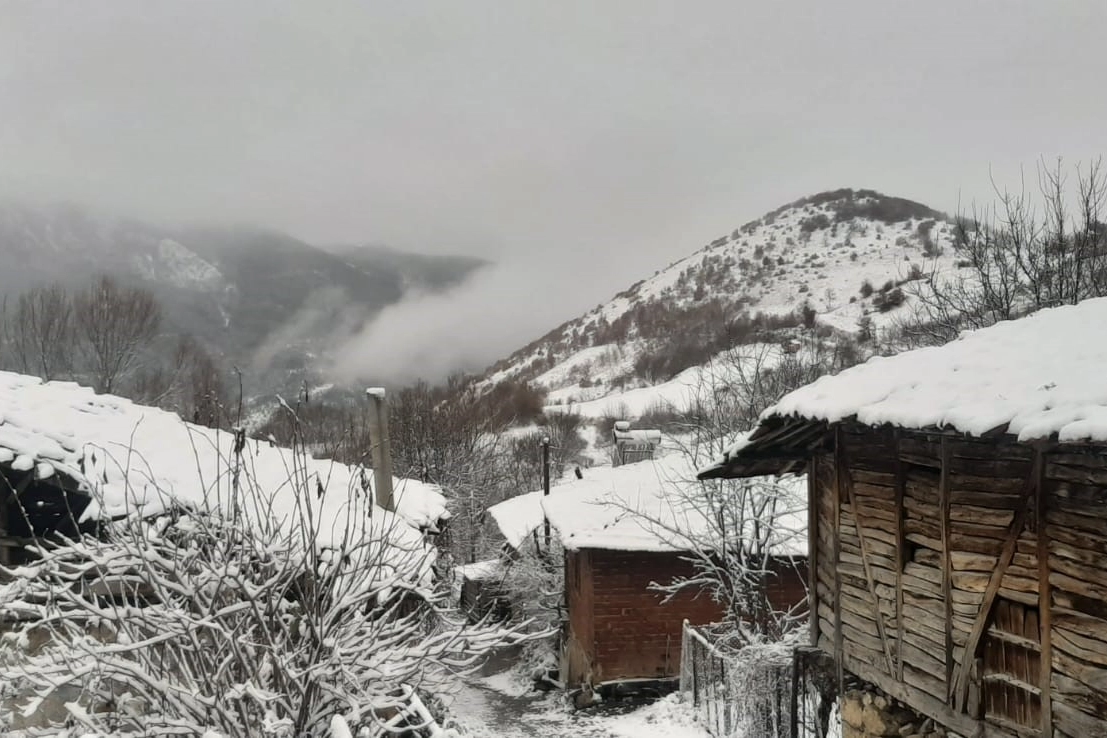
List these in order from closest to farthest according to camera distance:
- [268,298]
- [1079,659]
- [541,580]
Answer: [1079,659]
[541,580]
[268,298]

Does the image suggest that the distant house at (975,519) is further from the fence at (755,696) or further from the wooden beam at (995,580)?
the fence at (755,696)

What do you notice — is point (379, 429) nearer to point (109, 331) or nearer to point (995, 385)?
point (995, 385)

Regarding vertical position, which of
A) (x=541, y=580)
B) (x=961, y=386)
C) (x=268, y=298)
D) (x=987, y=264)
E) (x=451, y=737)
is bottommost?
(x=541, y=580)

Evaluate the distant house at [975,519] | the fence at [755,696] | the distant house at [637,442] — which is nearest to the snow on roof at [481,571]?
the distant house at [637,442]

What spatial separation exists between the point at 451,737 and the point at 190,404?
31.3 metres

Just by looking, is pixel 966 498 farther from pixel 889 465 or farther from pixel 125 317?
pixel 125 317

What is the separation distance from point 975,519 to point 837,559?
2046mm

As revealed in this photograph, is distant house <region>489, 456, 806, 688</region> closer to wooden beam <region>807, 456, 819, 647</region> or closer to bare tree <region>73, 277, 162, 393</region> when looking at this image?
wooden beam <region>807, 456, 819, 647</region>

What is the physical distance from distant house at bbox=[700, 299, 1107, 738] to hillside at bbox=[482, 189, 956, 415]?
4406 centimetres

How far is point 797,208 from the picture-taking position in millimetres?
127125

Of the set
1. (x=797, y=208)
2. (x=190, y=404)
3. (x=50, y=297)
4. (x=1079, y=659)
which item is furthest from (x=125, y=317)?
(x=797, y=208)

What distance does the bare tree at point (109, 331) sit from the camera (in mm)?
26250

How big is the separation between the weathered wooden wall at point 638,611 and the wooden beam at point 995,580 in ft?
36.8

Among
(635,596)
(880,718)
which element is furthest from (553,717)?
(880,718)
